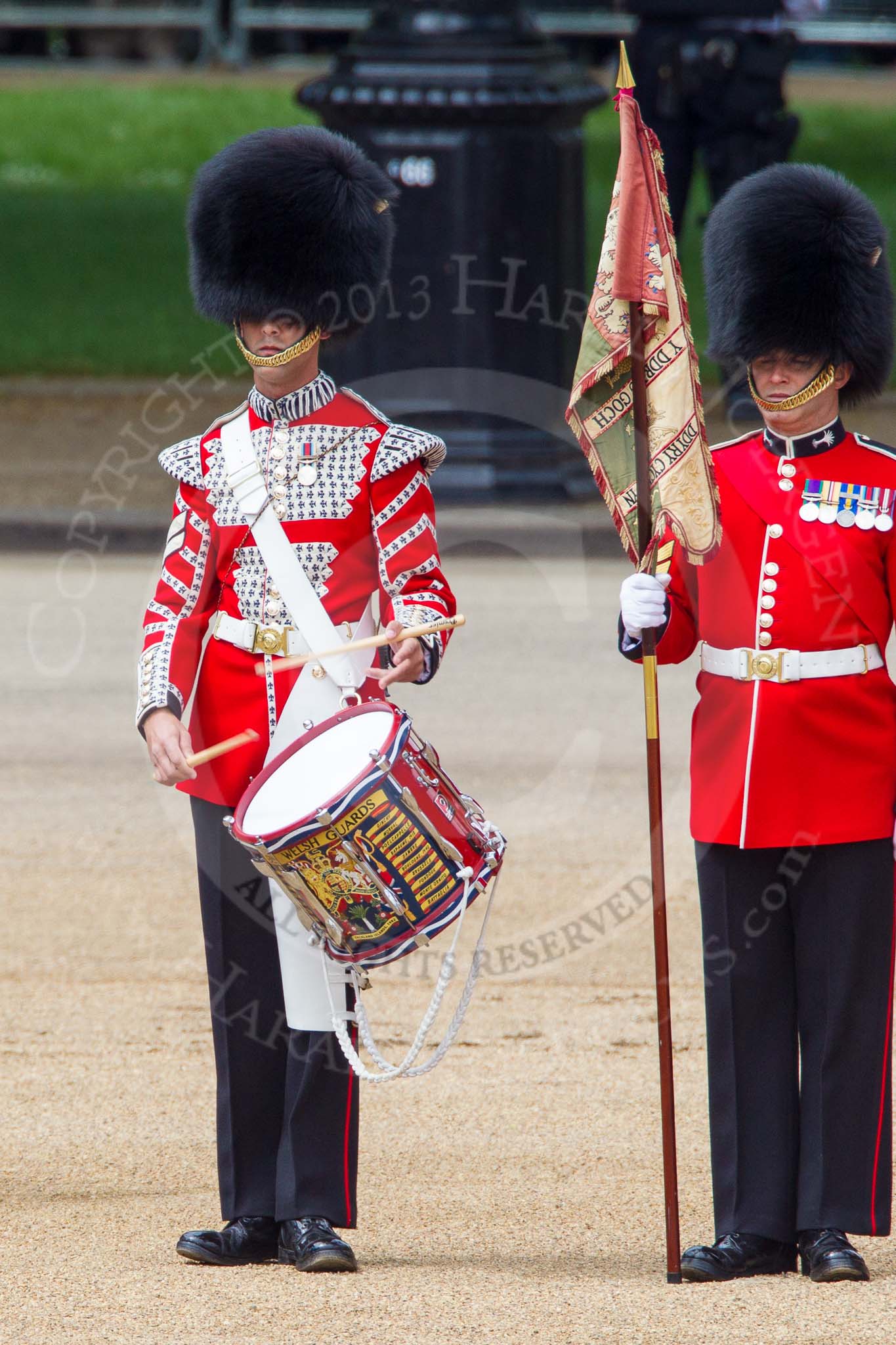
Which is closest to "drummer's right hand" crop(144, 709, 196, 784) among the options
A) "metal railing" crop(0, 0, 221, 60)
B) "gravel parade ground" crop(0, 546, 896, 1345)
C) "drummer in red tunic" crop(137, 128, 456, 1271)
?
"drummer in red tunic" crop(137, 128, 456, 1271)

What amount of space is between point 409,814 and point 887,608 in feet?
2.70

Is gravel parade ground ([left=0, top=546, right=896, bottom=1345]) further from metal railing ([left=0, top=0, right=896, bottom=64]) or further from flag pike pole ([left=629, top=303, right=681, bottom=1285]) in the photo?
metal railing ([left=0, top=0, right=896, bottom=64])

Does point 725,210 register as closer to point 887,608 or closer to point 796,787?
point 887,608

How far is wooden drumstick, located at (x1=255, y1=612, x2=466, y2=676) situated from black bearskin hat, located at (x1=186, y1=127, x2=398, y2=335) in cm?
52

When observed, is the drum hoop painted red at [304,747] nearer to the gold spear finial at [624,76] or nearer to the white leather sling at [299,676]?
the white leather sling at [299,676]

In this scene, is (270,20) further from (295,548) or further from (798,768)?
(798,768)

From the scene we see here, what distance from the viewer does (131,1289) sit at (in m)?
3.56

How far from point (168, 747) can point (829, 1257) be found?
1279mm

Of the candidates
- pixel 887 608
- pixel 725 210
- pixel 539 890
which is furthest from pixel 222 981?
pixel 539 890

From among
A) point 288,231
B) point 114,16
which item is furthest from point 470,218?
point 114,16

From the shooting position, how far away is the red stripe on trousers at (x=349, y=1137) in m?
3.72

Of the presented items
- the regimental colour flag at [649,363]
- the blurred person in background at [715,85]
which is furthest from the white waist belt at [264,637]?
the blurred person in background at [715,85]

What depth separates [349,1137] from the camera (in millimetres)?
3730

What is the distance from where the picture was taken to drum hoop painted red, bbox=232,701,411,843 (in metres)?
3.36
